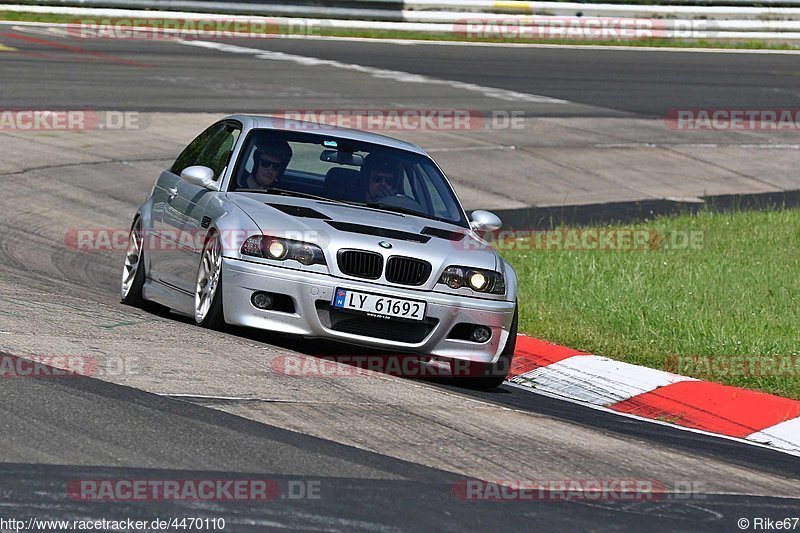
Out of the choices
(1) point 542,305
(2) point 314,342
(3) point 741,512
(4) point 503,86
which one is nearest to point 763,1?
(4) point 503,86

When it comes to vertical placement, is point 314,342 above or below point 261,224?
below

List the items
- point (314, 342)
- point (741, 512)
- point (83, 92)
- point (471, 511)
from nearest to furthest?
point (471, 511), point (741, 512), point (314, 342), point (83, 92)

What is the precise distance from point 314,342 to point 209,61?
16.6 m

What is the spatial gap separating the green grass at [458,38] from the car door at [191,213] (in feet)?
64.0

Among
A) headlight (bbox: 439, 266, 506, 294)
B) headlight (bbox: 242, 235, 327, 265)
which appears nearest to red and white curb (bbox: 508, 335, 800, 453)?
headlight (bbox: 439, 266, 506, 294)

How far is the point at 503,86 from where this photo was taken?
83.0 feet

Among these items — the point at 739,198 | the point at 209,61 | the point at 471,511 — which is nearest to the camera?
the point at 471,511

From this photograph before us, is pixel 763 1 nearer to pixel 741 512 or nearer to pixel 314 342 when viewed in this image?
pixel 314 342

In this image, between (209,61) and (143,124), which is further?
(209,61)

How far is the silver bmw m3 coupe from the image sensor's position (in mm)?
8180

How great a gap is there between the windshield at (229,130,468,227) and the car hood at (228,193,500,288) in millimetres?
226

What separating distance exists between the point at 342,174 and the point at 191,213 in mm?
1032

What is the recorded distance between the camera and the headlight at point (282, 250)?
8203mm

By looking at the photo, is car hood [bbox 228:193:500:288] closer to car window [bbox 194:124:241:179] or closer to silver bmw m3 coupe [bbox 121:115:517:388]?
silver bmw m3 coupe [bbox 121:115:517:388]
